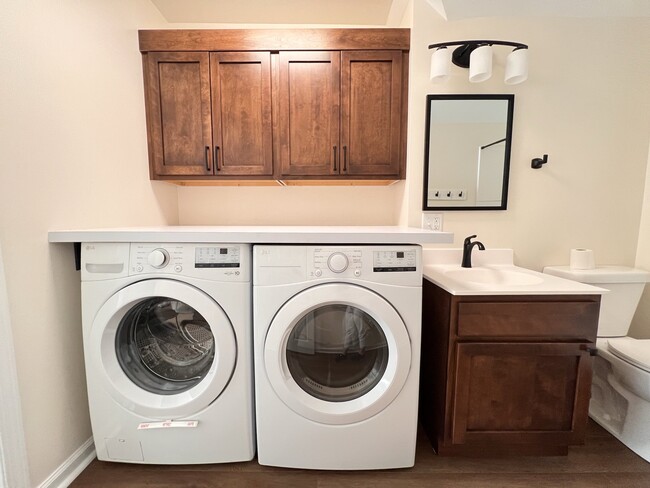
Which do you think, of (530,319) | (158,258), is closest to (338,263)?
(158,258)

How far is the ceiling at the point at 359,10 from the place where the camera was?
128cm

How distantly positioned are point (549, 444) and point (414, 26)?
219 cm

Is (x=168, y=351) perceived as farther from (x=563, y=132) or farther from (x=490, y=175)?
(x=563, y=132)

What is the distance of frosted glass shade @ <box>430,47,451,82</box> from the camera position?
1359 millimetres

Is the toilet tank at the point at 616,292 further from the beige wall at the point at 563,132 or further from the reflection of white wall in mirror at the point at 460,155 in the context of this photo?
the reflection of white wall in mirror at the point at 460,155

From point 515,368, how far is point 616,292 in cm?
90

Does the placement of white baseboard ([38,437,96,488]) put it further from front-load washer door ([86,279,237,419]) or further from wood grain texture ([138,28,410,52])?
wood grain texture ([138,28,410,52])

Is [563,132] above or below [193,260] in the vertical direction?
above

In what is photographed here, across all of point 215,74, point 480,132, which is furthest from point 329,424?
point 215,74

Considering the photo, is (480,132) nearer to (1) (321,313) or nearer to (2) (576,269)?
(2) (576,269)

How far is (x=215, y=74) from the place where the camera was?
1.56 m

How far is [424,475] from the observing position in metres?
1.15

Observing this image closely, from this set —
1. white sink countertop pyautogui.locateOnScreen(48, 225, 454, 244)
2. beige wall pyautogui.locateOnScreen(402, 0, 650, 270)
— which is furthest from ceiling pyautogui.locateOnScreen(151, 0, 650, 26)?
white sink countertop pyautogui.locateOnScreen(48, 225, 454, 244)

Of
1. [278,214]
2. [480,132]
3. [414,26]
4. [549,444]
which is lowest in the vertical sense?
[549,444]
